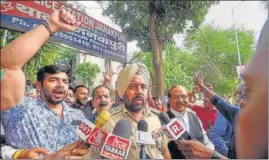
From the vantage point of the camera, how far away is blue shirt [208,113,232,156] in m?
1.42

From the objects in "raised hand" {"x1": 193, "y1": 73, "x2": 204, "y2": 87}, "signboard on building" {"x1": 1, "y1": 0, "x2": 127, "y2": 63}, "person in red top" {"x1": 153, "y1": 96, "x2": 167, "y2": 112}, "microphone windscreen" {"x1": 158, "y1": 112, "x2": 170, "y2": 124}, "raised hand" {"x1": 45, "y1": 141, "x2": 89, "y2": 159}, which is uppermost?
"signboard on building" {"x1": 1, "y1": 0, "x2": 127, "y2": 63}

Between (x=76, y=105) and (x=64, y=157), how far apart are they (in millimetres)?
298

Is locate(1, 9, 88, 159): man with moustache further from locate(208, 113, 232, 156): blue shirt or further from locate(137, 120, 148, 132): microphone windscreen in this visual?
locate(208, 113, 232, 156): blue shirt

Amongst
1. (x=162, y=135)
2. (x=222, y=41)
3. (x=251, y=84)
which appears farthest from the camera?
(x=222, y=41)

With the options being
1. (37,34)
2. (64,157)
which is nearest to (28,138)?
(64,157)

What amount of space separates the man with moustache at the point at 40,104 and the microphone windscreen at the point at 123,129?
15 centimetres

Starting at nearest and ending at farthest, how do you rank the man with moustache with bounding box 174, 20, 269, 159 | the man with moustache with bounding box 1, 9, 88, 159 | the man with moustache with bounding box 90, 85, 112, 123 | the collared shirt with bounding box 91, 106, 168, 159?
the man with moustache with bounding box 174, 20, 269, 159 < the man with moustache with bounding box 1, 9, 88, 159 < the collared shirt with bounding box 91, 106, 168, 159 < the man with moustache with bounding box 90, 85, 112, 123

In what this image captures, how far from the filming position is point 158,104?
1.46 meters

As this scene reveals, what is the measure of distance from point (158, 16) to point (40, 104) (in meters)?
0.68

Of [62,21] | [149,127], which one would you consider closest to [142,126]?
[149,127]

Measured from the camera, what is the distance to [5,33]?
127 centimetres

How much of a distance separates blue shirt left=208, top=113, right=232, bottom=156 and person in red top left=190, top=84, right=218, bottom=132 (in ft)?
0.08

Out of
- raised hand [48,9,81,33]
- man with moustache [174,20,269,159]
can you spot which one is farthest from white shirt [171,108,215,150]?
man with moustache [174,20,269,159]

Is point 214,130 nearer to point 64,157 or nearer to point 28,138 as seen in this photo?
point 64,157
